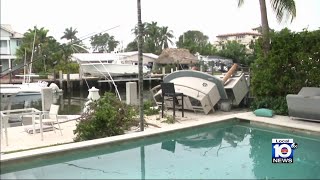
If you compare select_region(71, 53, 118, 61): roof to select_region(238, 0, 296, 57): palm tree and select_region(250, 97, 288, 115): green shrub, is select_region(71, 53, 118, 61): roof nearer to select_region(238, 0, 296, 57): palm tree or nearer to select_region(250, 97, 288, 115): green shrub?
select_region(238, 0, 296, 57): palm tree

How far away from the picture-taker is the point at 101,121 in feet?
25.9

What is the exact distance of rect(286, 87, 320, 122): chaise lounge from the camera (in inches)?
349

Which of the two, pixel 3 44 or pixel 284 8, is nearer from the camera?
pixel 284 8

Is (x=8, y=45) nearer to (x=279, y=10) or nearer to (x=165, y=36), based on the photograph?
(x=165, y=36)

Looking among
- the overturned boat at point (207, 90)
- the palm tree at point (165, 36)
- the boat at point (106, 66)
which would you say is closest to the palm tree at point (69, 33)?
the palm tree at point (165, 36)

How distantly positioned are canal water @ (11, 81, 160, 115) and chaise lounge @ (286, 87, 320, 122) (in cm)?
904

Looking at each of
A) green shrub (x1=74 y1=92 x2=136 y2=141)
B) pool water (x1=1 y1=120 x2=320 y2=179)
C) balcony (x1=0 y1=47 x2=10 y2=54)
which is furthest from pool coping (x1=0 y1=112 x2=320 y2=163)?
balcony (x1=0 y1=47 x2=10 y2=54)

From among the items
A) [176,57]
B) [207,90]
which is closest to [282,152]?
[207,90]

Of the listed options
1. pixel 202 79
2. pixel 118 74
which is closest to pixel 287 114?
pixel 202 79

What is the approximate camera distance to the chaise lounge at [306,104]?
A: 8.86 m

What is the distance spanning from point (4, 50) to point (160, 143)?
43263 millimetres

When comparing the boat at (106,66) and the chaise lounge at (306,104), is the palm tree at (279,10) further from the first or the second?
the boat at (106,66)

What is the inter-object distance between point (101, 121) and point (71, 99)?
2222 centimetres

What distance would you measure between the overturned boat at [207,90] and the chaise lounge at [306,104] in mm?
2719
